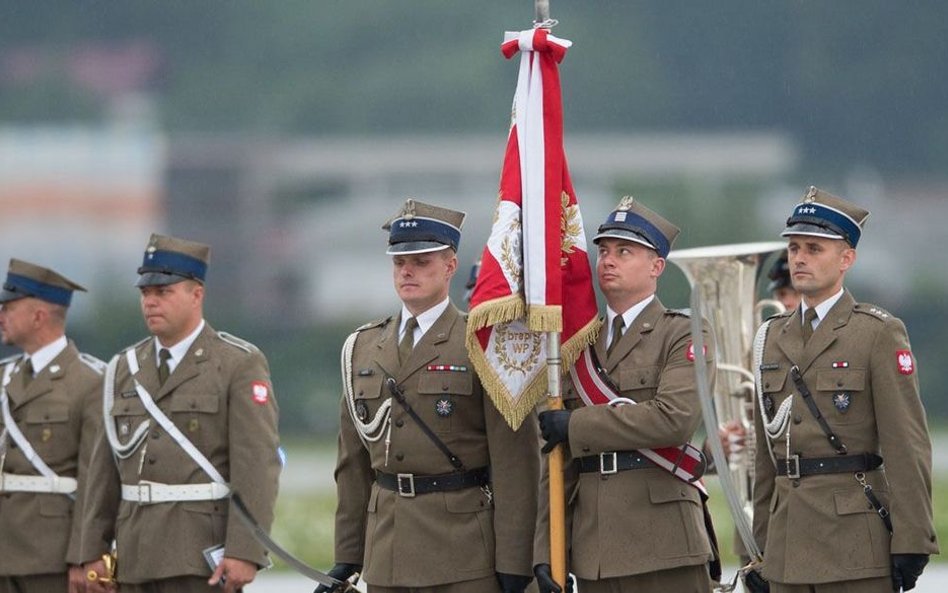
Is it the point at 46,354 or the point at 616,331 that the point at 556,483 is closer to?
the point at 616,331

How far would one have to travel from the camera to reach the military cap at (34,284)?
7.62 metres

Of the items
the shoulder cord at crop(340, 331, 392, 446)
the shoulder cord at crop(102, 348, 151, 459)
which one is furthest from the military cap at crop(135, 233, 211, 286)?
the shoulder cord at crop(340, 331, 392, 446)

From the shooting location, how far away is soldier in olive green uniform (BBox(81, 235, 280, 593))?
6.39 metres

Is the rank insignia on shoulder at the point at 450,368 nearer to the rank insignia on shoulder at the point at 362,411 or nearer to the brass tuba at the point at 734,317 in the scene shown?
the rank insignia on shoulder at the point at 362,411

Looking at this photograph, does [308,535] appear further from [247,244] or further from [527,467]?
[247,244]

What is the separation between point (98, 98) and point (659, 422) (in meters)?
40.9

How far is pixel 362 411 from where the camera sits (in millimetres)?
6191

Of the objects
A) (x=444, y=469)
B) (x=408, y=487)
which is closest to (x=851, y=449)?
(x=444, y=469)

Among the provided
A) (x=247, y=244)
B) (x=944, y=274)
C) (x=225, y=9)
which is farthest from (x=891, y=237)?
(x=225, y=9)

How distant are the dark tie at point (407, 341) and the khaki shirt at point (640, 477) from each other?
0.68m

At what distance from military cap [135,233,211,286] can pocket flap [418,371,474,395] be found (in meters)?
1.13

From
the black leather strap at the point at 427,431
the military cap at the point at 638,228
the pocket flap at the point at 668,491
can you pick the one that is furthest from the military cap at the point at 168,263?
the pocket flap at the point at 668,491

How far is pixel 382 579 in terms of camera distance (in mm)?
6008

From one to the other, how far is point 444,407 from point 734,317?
218cm
